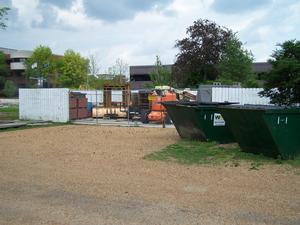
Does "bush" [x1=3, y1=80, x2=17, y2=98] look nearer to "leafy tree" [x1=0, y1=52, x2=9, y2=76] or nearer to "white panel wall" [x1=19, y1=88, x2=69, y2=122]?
"leafy tree" [x1=0, y1=52, x2=9, y2=76]

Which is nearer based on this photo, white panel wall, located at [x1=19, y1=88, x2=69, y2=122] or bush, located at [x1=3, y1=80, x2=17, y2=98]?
white panel wall, located at [x1=19, y1=88, x2=69, y2=122]

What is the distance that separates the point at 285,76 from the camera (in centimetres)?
1302

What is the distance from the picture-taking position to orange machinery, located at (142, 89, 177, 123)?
24.8 metres

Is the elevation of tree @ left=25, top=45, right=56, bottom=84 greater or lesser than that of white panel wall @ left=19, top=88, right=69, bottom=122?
greater

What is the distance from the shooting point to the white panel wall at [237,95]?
930 inches

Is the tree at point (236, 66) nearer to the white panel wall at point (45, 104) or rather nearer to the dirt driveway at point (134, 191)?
the white panel wall at point (45, 104)

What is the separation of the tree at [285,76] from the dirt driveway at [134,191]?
3257 mm

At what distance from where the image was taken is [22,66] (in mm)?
103750

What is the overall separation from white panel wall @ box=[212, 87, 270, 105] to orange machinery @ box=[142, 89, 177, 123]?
251 centimetres

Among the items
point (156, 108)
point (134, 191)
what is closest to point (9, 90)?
point (156, 108)

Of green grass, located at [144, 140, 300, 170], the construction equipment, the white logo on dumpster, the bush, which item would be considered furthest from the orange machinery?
the bush

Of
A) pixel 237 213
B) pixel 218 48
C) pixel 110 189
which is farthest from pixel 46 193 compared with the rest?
pixel 218 48

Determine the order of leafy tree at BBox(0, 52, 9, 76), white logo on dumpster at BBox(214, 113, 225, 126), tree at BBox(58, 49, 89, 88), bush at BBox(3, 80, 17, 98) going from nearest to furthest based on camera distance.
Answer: white logo on dumpster at BBox(214, 113, 225, 126), tree at BBox(58, 49, 89, 88), bush at BBox(3, 80, 17, 98), leafy tree at BBox(0, 52, 9, 76)

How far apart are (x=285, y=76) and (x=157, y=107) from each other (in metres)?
12.9
